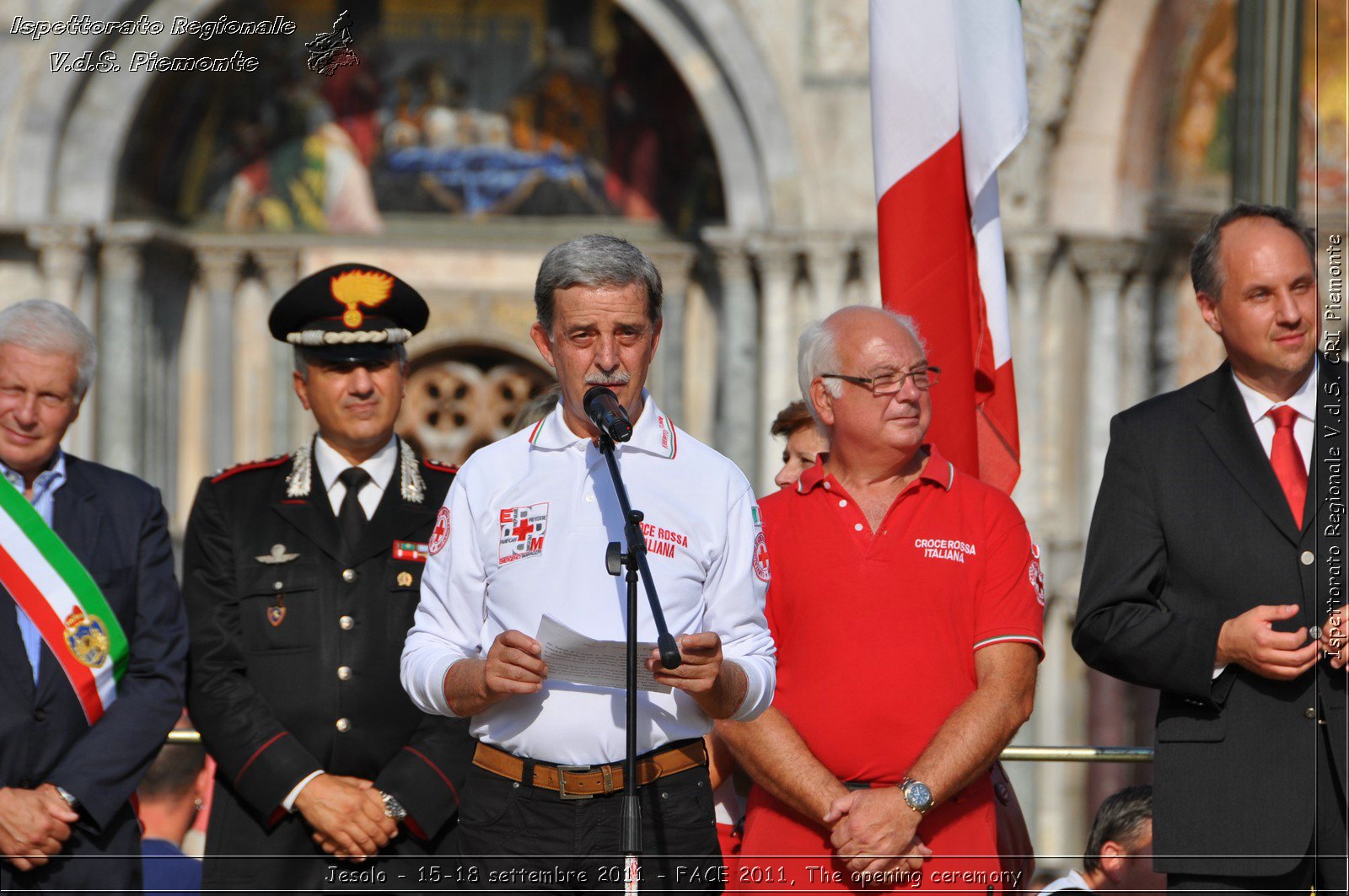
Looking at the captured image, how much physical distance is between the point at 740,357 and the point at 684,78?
1783mm

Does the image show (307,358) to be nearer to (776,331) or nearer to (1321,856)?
(1321,856)

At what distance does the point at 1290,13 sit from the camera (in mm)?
4840

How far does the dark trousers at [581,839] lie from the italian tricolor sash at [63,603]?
1.09 metres

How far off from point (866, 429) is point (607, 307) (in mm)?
643

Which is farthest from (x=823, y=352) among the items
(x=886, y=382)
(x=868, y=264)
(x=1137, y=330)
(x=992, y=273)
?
(x=1137, y=330)

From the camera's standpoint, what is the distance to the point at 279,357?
1175 centimetres

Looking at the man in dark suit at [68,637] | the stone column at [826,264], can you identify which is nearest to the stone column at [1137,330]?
the stone column at [826,264]

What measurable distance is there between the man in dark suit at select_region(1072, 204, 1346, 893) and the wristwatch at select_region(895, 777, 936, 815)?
1.47 ft

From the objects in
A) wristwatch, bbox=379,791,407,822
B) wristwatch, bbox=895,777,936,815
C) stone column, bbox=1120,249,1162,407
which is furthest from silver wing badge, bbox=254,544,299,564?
stone column, bbox=1120,249,1162,407

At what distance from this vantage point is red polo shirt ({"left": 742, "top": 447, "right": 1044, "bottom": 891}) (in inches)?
133

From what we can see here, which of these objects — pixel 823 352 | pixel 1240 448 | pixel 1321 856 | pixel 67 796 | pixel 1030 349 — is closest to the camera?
pixel 1321 856

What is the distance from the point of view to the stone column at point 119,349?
1065 centimetres

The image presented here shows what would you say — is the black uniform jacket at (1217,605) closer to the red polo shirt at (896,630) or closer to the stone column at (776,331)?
the red polo shirt at (896,630)

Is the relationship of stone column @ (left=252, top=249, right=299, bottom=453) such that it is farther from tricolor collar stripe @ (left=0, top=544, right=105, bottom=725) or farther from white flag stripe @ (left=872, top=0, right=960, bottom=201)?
tricolor collar stripe @ (left=0, top=544, right=105, bottom=725)
